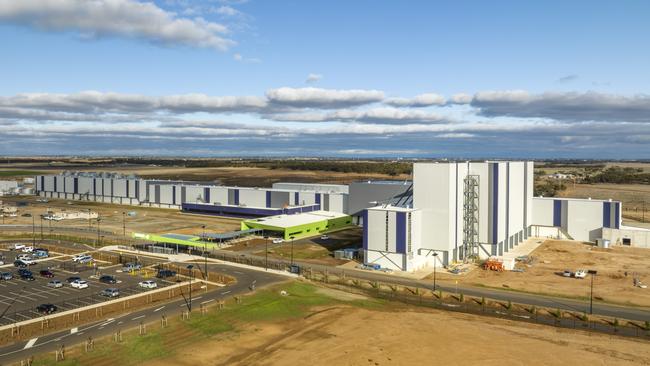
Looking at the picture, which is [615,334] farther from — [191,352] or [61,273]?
[61,273]

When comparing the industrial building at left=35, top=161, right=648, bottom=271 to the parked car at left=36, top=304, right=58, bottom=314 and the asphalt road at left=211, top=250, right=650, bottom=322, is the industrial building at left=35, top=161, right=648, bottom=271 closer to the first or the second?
the asphalt road at left=211, top=250, right=650, bottom=322

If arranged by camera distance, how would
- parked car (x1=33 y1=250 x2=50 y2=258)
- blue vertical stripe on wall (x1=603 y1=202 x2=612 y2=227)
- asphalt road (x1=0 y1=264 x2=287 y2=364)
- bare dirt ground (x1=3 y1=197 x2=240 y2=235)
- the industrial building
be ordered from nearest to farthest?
1. asphalt road (x1=0 y1=264 x2=287 y2=364)
2. the industrial building
3. parked car (x1=33 y1=250 x2=50 y2=258)
4. blue vertical stripe on wall (x1=603 y1=202 x2=612 y2=227)
5. bare dirt ground (x1=3 y1=197 x2=240 y2=235)

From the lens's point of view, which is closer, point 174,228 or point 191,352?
point 191,352

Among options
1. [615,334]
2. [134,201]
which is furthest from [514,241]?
[134,201]

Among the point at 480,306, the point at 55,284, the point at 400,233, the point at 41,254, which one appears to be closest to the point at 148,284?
the point at 55,284

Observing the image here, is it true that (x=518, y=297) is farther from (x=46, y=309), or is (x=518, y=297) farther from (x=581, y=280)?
(x=46, y=309)

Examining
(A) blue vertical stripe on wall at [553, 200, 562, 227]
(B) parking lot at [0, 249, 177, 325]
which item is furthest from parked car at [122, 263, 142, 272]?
(A) blue vertical stripe on wall at [553, 200, 562, 227]
